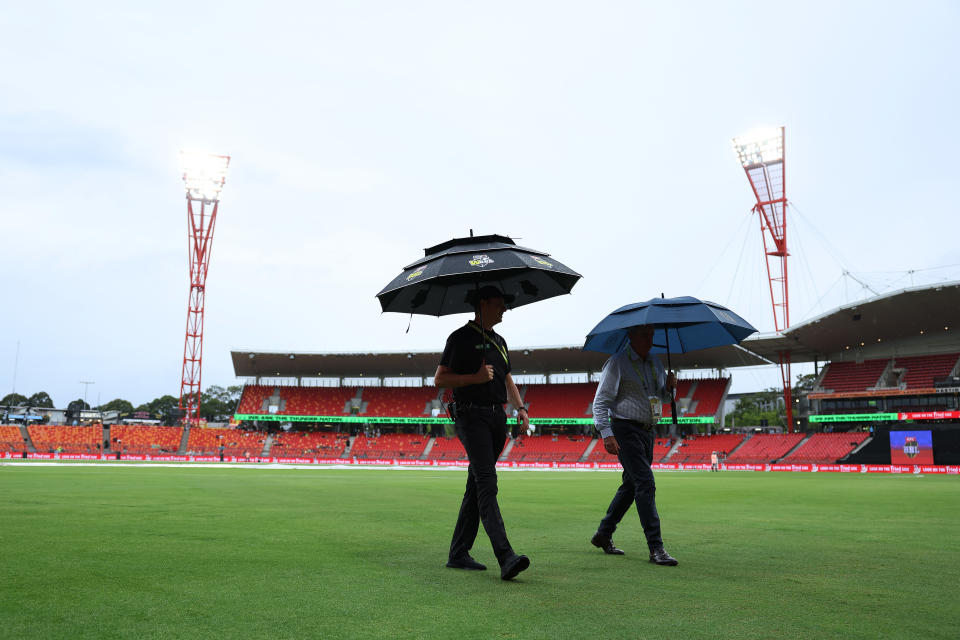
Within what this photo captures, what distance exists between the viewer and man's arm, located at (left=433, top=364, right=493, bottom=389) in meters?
4.87

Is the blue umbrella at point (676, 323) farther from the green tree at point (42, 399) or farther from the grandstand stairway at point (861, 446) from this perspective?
the green tree at point (42, 399)

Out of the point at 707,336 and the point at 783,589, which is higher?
the point at 707,336

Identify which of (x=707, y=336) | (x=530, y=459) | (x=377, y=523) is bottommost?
(x=530, y=459)

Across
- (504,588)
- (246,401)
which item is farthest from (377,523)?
(246,401)

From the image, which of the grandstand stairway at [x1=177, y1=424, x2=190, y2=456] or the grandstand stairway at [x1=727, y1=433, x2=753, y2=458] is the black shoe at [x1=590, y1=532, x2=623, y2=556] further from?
the grandstand stairway at [x1=177, y1=424, x2=190, y2=456]

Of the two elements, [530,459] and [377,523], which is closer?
[377,523]

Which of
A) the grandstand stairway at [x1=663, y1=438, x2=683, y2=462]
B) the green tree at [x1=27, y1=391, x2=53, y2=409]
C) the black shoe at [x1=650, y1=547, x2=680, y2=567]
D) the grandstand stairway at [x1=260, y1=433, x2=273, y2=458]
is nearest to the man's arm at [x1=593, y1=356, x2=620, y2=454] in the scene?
the black shoe at [x1=650, y1=547, x2=680, y2=567]

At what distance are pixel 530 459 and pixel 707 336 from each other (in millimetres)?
48528

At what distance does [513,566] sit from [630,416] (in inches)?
75.8

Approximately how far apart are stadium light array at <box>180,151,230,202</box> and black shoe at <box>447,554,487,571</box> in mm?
59805

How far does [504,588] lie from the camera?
4.21 metres

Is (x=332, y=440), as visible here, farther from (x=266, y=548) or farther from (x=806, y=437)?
(x=266, y=548)

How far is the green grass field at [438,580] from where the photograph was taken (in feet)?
10.7

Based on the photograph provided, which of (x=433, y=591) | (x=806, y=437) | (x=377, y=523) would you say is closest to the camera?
(x=433, y=591)
